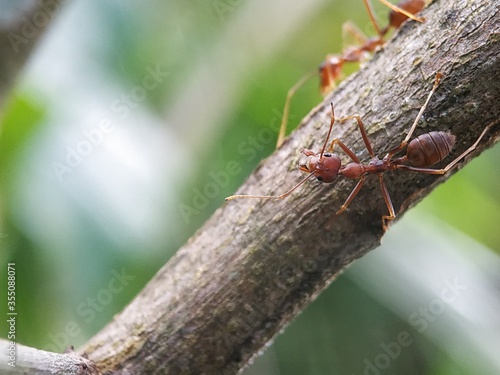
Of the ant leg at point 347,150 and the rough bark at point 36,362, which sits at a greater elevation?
the ant leg at point 347,150

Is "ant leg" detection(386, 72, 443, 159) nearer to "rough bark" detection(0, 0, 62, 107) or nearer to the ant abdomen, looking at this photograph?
the ant abdomen

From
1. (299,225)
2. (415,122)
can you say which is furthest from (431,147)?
(299,225)

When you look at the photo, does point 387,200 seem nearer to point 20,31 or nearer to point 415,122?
point 415,122

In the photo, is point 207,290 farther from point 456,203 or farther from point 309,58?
point 309,58

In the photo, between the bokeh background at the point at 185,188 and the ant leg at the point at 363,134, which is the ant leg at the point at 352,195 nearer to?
the ant leg at the point at 363,134

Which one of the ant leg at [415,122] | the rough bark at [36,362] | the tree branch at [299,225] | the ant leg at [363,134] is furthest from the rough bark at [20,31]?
the ant leg at [415,122]
